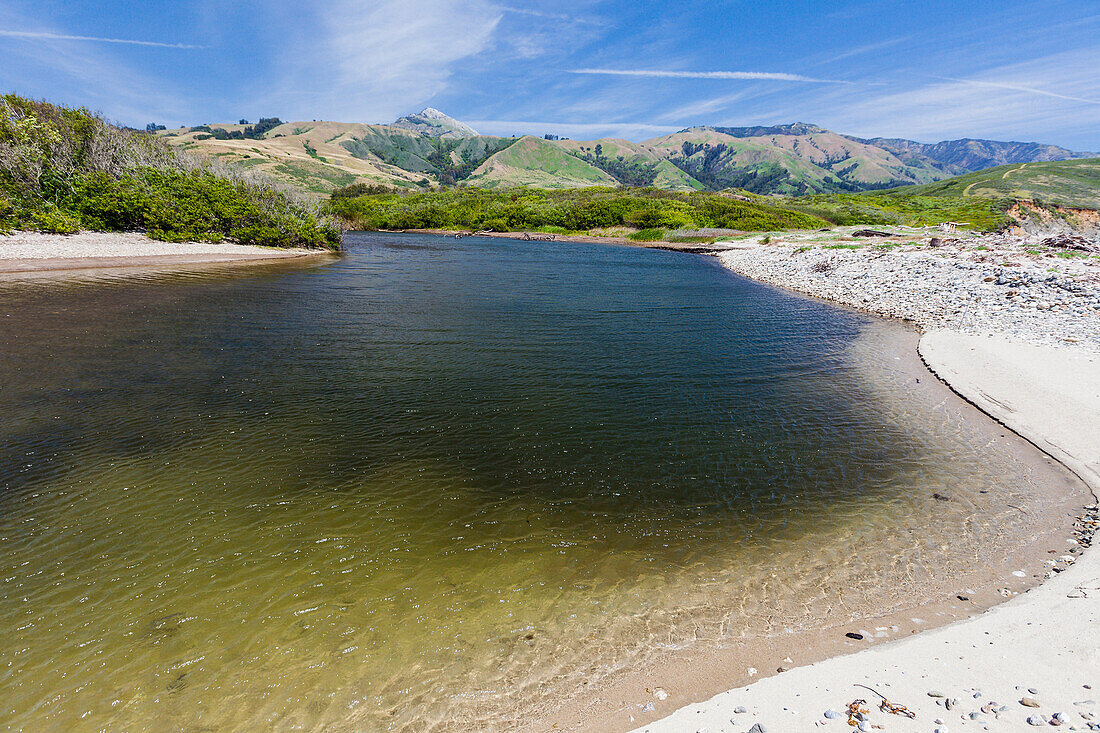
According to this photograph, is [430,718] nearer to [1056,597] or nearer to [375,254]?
[1056,597]

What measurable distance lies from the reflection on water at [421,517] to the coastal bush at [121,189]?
1578 inches

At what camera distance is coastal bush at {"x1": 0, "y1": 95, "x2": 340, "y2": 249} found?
4662 centimetres

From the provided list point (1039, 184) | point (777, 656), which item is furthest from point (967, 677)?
point (1039, 184)

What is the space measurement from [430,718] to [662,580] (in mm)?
4496

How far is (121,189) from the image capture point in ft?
167

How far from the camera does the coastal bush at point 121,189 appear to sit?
46.6 meters

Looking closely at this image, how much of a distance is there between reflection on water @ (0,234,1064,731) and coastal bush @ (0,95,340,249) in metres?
40.1

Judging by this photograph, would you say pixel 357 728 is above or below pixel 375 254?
below

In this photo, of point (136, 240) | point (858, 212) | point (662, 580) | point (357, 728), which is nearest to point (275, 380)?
point (357, 728)

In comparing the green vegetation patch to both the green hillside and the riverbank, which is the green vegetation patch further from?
the riverbank

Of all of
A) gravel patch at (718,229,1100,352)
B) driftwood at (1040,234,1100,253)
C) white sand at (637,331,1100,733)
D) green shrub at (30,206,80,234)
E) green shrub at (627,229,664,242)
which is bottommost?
white sand at (637,331,1100,733)

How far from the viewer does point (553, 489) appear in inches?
440

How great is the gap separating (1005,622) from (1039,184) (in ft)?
628

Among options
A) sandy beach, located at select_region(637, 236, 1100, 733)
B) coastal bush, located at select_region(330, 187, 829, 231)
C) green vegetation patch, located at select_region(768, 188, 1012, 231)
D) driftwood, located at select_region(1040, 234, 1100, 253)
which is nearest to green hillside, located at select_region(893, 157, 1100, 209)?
green vegetation patch, located at select_region(768, 188, 1012, 231)
